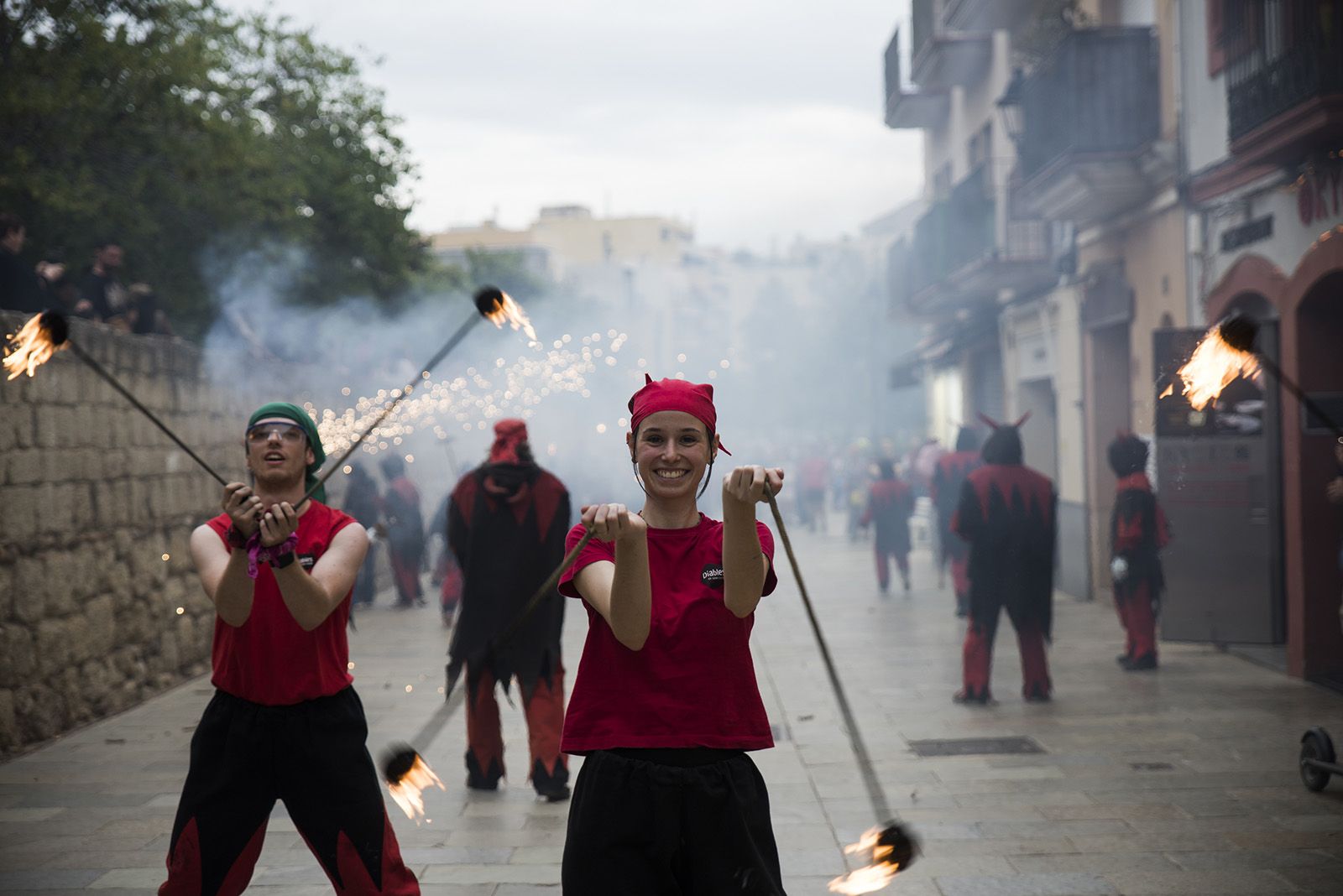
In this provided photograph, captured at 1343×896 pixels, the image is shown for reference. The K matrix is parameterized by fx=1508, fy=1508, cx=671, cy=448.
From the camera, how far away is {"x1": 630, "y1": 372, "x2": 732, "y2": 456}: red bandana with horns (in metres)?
3.33

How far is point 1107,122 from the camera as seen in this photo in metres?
14.0

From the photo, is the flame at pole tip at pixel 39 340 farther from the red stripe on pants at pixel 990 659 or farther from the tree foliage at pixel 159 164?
the tree foliage at pixel 159 164

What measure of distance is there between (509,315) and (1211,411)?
23.6 feet

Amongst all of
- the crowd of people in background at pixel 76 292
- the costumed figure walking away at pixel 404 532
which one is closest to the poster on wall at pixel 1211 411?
the crowd of people in background at pixel 76 292

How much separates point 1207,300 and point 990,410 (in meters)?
11.0

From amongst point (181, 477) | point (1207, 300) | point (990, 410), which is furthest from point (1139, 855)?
point (990, 410)

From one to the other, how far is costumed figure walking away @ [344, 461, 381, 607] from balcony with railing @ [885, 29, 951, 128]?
11967 millimetres

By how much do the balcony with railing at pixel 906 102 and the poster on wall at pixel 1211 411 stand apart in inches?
567

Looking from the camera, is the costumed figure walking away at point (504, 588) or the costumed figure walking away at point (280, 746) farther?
the costumed figure walking away at point (504, 588)

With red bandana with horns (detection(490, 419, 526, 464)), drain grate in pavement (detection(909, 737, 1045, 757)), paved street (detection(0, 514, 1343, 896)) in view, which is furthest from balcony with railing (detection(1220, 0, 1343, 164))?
red bandana with horns (detection(490, 419, 526, 464))

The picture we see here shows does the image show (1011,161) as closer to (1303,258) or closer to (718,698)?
(1303,258)

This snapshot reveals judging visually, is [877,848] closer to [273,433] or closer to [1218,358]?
[273,433]

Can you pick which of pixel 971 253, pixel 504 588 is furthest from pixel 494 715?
pixel 971 253

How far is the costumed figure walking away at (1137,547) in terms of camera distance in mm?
10805
